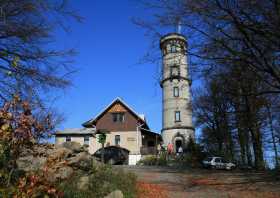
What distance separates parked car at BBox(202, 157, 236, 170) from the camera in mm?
34250

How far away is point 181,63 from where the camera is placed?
15.6m

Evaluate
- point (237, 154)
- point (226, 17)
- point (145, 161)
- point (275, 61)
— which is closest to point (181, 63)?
point (226, 17)

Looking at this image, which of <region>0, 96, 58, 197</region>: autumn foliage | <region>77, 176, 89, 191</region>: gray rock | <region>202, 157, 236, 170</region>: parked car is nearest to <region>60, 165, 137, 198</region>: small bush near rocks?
<region>77, 176, 89, 191</region>: gray rock

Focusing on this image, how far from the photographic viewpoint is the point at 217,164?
1362 inches

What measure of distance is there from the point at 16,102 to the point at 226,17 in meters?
10.7

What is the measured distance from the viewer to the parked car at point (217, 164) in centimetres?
3425

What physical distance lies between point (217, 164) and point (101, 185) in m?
23.7

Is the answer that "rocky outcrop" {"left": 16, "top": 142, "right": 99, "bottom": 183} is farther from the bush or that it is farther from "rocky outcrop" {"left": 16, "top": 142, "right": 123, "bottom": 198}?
the bush

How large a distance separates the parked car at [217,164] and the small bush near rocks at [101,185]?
20055mm

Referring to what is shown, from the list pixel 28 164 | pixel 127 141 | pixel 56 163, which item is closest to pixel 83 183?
pixel 28 164

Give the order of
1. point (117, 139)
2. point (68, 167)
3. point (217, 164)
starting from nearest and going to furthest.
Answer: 1. point (68, 167)
2. point (217, 164)
3. point (117, 139)

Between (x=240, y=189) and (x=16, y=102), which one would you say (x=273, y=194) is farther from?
(x=16, y=102)

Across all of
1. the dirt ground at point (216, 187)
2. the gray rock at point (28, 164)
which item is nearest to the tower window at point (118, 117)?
the dirt ground at point (216, 187)

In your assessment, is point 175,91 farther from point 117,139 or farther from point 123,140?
point 117,139
